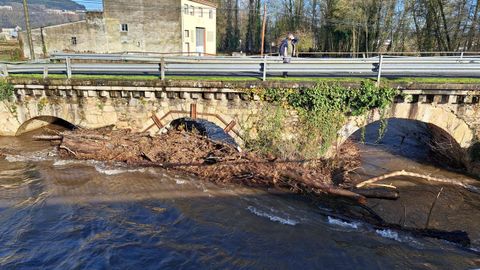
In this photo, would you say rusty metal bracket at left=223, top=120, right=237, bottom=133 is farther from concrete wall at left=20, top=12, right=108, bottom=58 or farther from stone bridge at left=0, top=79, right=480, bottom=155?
concrete wall at left=20, top=12, right=108, bottom=58

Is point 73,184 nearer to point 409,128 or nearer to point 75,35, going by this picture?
point 409,128

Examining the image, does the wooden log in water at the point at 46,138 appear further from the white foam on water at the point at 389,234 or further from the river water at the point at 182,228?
the white foam on water at the point at 389,234

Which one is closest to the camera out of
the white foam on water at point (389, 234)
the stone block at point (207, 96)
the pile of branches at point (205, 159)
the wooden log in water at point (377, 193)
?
the white foam on water at point (389, 234)

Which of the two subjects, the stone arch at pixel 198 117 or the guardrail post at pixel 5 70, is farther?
the guardrail post at pixel 5 70

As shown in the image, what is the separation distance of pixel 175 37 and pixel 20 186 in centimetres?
2539

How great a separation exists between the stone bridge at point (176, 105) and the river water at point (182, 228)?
6.34 feet

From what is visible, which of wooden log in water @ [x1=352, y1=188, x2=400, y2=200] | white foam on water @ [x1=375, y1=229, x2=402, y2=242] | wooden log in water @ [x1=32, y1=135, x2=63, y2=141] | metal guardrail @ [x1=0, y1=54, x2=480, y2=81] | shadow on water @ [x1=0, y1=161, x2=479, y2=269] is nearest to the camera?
shadow on water @ [x1=0, y1=161, x2=479, y2=269]

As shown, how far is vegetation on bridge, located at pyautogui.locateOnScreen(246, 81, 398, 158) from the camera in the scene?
397 inches

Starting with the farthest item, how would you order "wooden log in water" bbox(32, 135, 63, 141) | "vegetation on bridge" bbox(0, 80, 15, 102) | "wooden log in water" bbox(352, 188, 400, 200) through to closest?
"wooden log in water" bbox(32, 135, 63, 141) → "vegetation on bridge" bbox(0, 80, 15, 102) → "wooden log in water" bbox(352, 188, 400, 200)

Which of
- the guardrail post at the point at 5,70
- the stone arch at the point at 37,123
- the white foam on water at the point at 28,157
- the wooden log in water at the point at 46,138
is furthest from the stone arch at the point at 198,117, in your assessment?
the guardrail post at the point at 5,70

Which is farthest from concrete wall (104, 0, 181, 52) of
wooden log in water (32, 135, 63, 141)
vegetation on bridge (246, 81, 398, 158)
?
vegetation on bridge (246, 81, 398, 158)

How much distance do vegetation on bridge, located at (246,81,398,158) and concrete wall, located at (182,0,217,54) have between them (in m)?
24.7

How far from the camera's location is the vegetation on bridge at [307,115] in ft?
33.1

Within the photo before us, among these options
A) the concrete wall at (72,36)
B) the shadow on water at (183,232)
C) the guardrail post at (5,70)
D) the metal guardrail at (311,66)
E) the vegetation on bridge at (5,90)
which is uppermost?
the concrete wall at (72,36)
